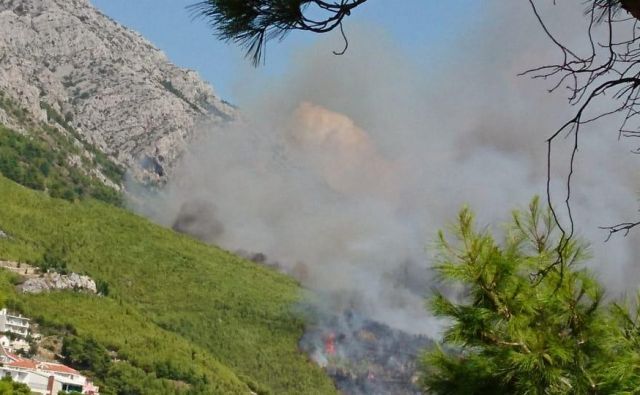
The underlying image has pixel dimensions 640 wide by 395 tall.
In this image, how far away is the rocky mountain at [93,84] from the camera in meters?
152

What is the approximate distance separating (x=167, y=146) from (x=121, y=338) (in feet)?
269

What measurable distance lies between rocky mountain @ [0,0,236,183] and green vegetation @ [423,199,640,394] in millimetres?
146213

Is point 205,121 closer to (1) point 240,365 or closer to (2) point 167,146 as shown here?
(2) point 167,146

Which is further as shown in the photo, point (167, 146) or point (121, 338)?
point (167, 146)

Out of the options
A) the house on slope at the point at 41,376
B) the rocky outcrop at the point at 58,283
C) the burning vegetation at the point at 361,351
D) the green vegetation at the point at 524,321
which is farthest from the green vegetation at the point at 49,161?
the green vegetation at the point at 524,321

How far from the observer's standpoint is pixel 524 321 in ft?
19.1

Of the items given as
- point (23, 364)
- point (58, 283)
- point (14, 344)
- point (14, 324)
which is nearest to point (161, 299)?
point (58, 283)

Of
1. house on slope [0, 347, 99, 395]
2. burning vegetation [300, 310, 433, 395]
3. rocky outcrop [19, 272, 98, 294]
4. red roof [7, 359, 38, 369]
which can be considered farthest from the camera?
burning vegetation [300, 310, 433, 395]

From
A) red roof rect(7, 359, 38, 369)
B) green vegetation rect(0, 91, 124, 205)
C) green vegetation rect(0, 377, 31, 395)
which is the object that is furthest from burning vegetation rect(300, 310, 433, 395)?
green vegetation rect(0, 377, 31, 395)

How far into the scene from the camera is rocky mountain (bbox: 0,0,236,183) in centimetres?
15212

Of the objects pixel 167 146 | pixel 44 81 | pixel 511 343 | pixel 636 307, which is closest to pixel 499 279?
pixel 511 343

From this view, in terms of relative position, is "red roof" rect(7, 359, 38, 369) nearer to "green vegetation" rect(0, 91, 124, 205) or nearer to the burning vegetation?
"green vegetation" rect(0, 91, 124, 205)

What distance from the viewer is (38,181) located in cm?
13488

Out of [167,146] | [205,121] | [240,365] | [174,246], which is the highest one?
[205,121]
